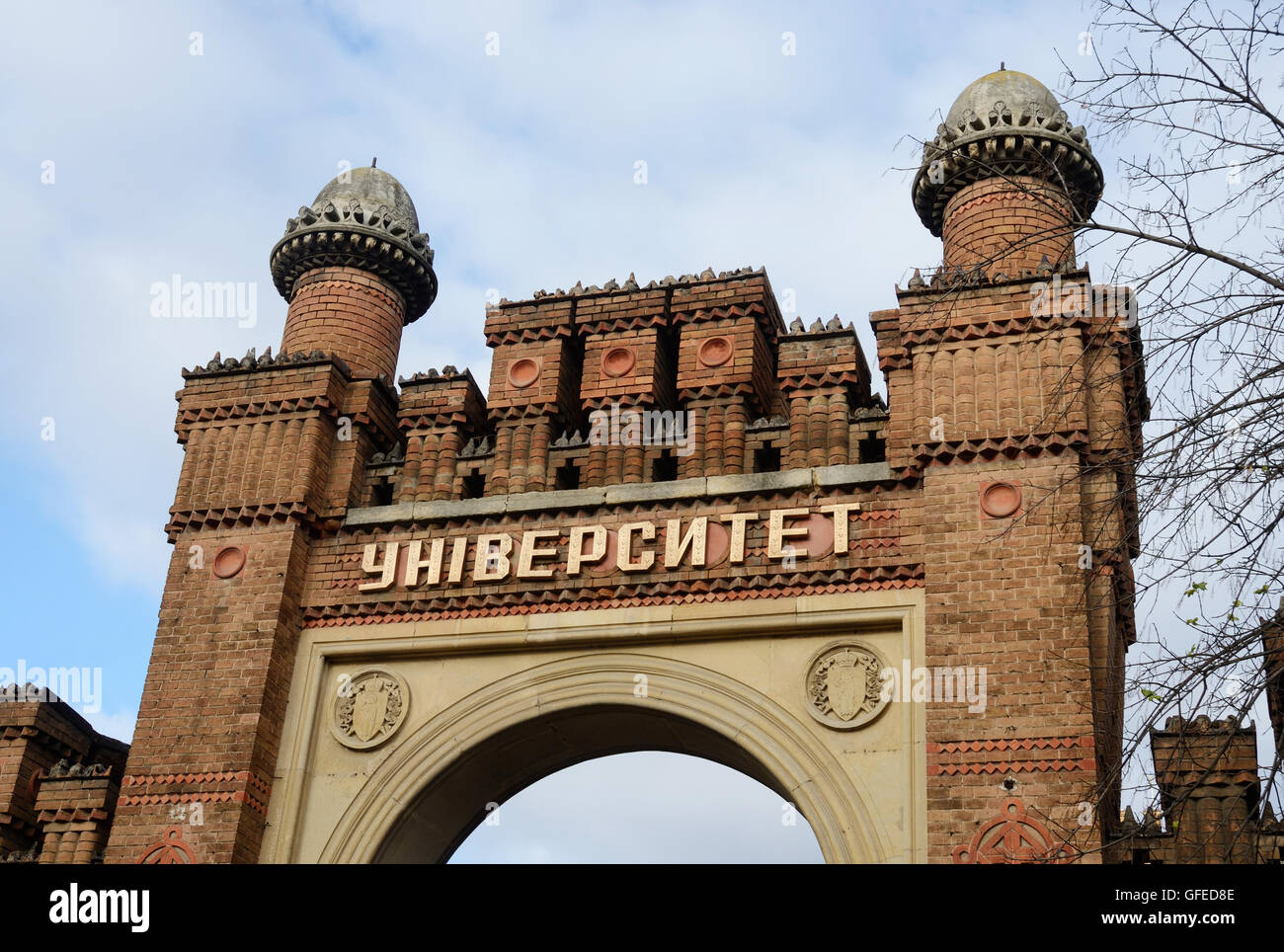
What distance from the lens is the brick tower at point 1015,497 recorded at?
10578 millimetres

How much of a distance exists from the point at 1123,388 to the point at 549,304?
502 cm

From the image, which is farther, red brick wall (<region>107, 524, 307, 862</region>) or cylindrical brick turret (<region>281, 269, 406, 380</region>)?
cylindrical brick turret (<region>281, 269, 406, 380</region>)

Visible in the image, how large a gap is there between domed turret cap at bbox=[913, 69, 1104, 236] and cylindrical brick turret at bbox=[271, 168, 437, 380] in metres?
4.97

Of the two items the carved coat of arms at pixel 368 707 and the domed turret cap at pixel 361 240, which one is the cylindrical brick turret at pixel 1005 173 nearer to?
the domed turret cap at pixel 361 240

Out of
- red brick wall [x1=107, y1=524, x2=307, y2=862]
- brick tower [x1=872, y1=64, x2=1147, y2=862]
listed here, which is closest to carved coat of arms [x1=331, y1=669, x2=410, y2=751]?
red brick wall [x1=107, y1=524, x2=307, y2=862]

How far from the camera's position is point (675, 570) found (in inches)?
487

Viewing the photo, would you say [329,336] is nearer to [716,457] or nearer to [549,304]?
[549,304]

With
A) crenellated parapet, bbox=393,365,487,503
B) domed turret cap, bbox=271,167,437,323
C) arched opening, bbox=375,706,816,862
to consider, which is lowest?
arched opening, bbox=375,706,816,862

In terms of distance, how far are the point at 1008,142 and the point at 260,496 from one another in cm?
695

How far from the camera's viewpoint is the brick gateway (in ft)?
36.6

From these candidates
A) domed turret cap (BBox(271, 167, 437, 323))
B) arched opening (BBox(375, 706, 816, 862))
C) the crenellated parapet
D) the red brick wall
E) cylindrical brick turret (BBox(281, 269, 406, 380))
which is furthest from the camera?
domed turret cap (BBox(271, 167, 437, 323))

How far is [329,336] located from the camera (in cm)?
1486

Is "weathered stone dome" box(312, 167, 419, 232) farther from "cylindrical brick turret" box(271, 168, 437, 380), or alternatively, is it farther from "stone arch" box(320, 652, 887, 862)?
"stone arch" box(320, 652, 887, 862)
